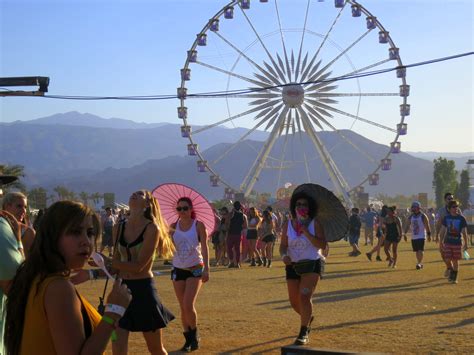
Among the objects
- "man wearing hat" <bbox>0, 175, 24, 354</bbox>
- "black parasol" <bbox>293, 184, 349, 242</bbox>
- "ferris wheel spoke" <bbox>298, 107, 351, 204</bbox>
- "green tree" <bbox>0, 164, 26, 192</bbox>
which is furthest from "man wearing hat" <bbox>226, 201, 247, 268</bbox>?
"ferris wheel spoke" <bbox>298, 107, 351, 204</bbox>

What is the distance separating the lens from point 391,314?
11.3 m

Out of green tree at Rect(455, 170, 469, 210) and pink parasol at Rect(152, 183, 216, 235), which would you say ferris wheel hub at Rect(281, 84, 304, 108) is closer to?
green tree at Rect(455, 170, 469, 210)

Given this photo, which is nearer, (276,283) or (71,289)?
(71,289)

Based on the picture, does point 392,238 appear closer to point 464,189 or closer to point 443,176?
point 464,189

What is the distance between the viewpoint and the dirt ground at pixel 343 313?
8.97m

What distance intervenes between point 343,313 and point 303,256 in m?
2.76

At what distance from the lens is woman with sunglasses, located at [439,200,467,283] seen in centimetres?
1552

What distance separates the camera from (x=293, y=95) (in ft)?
129

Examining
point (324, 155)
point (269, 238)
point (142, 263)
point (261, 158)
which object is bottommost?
point (269, 238)

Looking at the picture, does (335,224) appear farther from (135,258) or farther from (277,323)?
(135,258)

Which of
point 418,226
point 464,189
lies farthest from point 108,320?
point 464,189

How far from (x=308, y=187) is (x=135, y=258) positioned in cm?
328

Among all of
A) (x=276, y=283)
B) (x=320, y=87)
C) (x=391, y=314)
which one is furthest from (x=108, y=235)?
(x=320, y=87)

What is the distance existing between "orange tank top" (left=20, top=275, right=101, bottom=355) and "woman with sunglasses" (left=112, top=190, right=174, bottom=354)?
360cm
